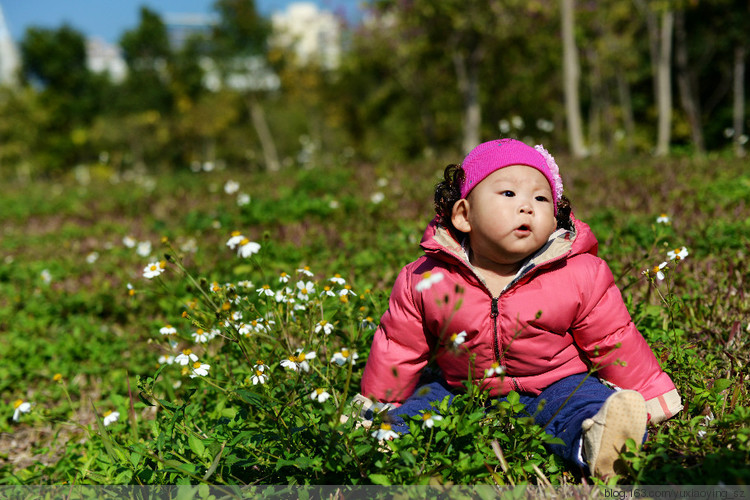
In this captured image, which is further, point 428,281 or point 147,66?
point 147,66

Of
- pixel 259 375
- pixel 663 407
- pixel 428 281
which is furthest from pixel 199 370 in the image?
pixel 663 407

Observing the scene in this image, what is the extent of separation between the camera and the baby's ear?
255cm

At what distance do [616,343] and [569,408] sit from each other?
15.5 inches

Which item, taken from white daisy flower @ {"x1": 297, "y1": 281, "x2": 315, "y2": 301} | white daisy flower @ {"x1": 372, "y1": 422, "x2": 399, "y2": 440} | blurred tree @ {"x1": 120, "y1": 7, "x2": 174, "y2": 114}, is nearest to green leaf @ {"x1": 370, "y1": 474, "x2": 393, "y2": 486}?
white daisy flower @ {"x1": 372, "y1": 422, "x2": 399, "y2": 440}

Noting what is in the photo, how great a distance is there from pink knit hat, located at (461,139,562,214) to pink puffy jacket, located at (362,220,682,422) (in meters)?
0.27

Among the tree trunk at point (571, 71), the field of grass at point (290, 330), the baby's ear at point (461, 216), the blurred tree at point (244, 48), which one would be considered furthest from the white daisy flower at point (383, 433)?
the blurred tree at point (244, 48)

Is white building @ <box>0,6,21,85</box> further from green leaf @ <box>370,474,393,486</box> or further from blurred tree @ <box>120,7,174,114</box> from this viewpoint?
green leaf @ <box>370,474,393,486</box>

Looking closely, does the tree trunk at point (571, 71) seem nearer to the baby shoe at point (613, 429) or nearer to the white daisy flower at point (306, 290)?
the white daisy flower at point (306, 290)

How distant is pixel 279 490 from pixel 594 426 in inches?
49.0

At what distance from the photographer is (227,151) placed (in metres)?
53.8

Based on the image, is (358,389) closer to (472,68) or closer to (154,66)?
(472,68)

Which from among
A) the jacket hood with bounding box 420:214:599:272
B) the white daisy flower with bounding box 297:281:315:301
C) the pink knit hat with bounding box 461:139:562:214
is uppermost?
the pink knit hat with bounding box 461:139:562:214

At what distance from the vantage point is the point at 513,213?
2344 mm

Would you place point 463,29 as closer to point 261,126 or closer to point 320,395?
point 320,395
